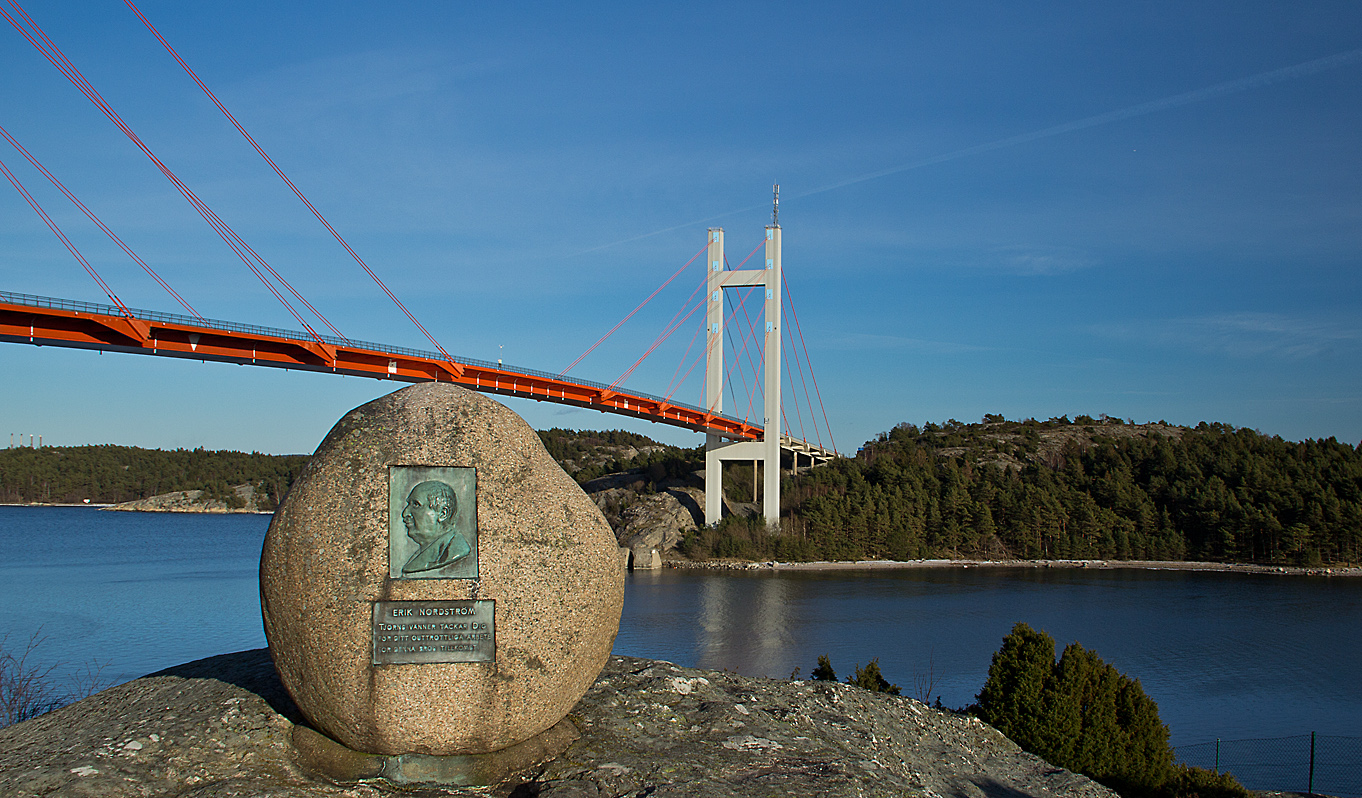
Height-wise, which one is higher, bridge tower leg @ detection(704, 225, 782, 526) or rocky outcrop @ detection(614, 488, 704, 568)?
bridge tower leg @ detection(704, 225, 782, 526)

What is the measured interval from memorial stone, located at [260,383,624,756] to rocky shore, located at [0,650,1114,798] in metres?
0.40

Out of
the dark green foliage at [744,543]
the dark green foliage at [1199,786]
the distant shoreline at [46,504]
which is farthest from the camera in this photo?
the distant shoreline at [46,504]

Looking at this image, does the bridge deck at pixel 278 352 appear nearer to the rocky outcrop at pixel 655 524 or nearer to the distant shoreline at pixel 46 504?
the rocky outcrop at pixel 655 524

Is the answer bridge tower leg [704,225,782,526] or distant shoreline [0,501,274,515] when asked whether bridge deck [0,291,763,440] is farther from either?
distant shoreline [0,501,274,515]

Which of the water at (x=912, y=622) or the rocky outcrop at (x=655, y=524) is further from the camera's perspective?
the rocky outcrop at (x=655, y=524)

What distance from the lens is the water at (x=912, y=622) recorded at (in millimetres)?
17766

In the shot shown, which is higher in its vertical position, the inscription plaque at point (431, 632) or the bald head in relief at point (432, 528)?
the bald head in relief at point (432, 528)

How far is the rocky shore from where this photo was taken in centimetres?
515

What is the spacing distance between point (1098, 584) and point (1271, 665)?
16.8 metres

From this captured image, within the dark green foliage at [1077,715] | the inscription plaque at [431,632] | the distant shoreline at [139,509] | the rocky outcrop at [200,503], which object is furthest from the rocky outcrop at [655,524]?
the rocky outcrop at [200,503]

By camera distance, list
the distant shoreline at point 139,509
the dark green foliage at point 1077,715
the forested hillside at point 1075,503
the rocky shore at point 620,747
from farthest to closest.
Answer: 1. the distant shoreline at point 139,509
2. the forested hillside at point 1075,503
3. the dark green foliage at point 1077,715
4. the rocky shore at point 620,747

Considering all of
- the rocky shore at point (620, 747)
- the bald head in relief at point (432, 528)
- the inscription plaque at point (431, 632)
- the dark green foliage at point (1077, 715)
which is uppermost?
the bald head in relief at point (432, 528)

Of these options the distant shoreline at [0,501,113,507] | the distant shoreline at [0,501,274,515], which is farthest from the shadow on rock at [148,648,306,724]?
the distant shoreline at [0,501,113,507]

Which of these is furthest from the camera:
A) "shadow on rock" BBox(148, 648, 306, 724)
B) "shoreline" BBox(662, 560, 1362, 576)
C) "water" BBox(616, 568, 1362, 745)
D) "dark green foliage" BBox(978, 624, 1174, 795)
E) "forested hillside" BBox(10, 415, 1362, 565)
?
"forested hillside" BBox(10, 415, 1362, 565)
